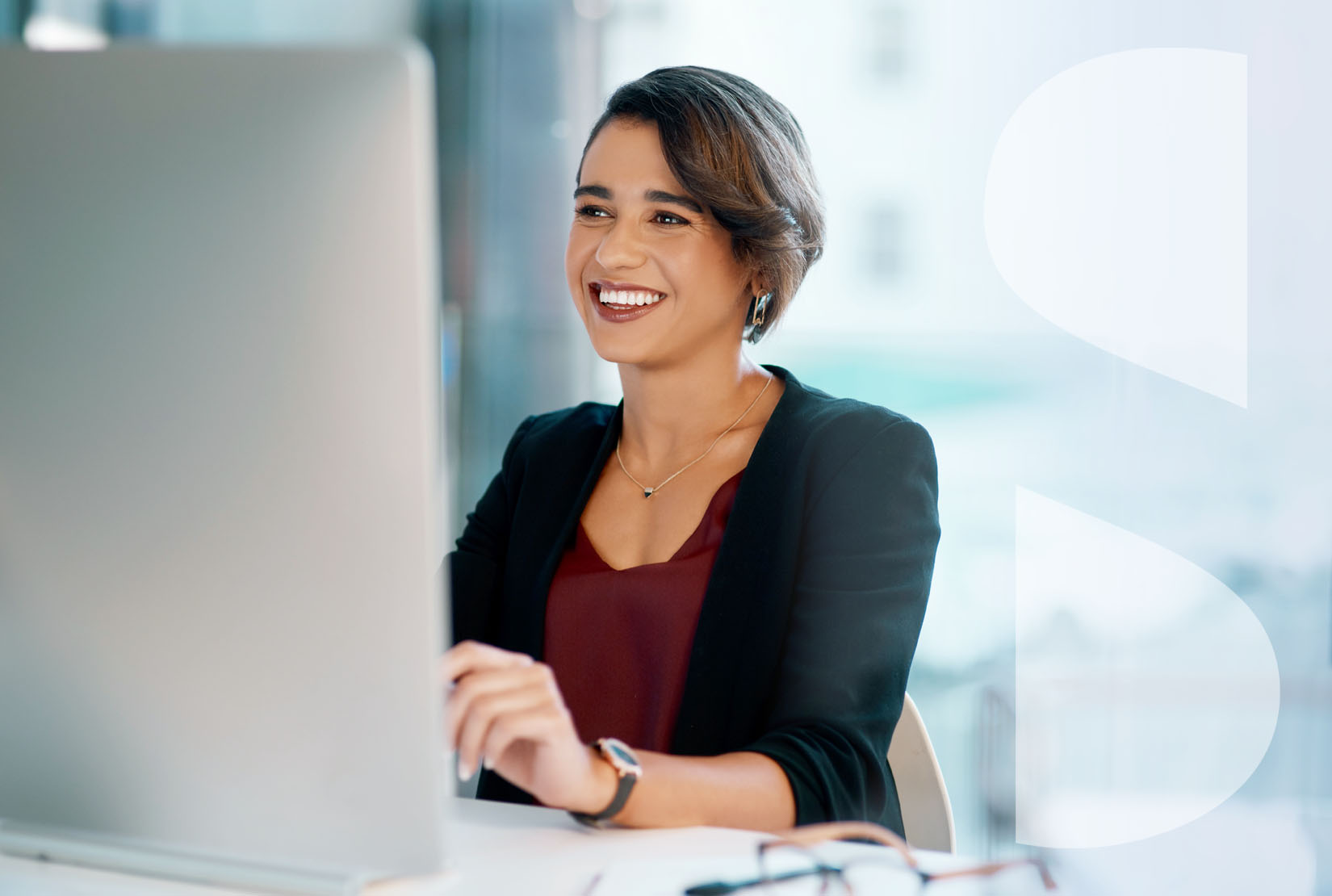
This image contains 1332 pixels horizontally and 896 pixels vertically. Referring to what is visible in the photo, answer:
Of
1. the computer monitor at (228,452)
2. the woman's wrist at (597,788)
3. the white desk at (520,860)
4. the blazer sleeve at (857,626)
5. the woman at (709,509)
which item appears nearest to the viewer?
the computer monitor at (228,452)

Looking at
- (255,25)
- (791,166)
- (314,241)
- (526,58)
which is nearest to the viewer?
(314,241)

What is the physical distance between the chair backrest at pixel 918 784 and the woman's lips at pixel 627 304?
536 mm

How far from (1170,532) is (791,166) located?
186 cm

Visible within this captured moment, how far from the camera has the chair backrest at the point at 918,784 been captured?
43.8 inches

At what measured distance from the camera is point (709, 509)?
1.30 m

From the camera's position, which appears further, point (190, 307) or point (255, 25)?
point (255, 25)

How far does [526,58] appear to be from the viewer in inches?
132

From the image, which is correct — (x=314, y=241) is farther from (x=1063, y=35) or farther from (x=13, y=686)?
(x=1063, y=35)

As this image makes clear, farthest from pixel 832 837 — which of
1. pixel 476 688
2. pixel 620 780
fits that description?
pixel 476 688

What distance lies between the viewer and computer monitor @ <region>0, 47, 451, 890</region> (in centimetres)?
53

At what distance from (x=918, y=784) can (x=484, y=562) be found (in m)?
0.58

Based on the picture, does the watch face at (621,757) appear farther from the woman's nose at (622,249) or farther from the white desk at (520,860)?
the woman's nose at (622,249)

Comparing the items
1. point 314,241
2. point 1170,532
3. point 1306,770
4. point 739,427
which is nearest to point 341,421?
point 314,241

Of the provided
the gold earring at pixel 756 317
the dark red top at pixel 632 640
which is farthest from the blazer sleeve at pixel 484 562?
the gold earring at pixel 756 317
